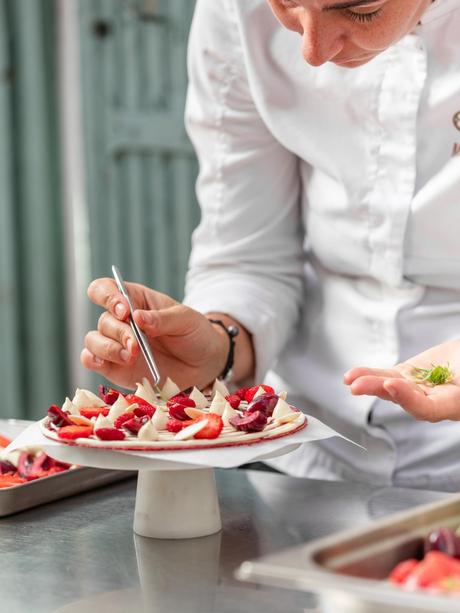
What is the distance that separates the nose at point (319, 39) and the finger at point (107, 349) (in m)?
0.49

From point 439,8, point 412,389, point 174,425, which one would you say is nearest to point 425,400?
point 412,389

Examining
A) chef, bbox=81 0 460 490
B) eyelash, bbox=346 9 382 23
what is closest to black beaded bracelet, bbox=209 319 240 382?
chef, bbox=81 0 460 490

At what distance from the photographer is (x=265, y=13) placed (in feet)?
5.63

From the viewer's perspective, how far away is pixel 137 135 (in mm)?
3807

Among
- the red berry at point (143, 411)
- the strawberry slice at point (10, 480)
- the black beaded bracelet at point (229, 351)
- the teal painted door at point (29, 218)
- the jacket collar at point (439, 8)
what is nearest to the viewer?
the red berry at point (143, 411)

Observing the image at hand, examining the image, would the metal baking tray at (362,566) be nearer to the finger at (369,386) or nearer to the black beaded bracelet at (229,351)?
the finger at (369,386)

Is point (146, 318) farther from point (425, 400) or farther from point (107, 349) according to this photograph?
point (425, 400)

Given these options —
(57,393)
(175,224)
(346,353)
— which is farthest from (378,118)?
(57,393)

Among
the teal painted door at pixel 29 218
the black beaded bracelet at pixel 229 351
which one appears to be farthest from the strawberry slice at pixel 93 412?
the teal painted door at pixel 29 218

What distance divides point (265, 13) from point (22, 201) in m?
2.23

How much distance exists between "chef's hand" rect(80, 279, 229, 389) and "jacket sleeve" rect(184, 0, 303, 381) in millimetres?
149

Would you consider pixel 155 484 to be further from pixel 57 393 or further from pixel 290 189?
pixel 57 393

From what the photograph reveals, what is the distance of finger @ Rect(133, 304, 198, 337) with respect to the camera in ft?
4.88

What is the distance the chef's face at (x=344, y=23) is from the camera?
1198mm
